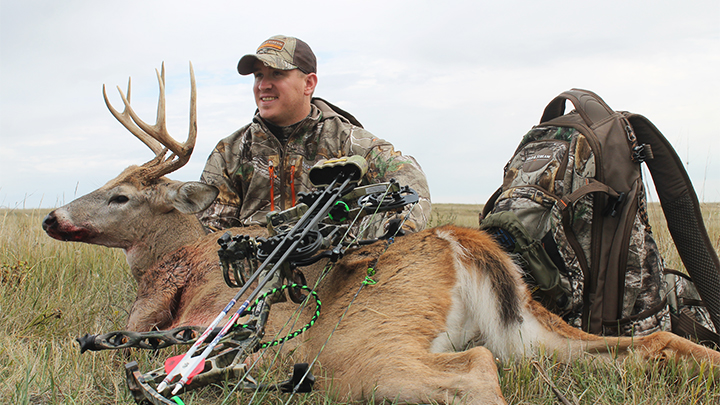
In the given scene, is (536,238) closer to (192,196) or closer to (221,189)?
(192,196)

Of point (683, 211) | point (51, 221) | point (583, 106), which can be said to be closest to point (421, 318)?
point (583, 106)

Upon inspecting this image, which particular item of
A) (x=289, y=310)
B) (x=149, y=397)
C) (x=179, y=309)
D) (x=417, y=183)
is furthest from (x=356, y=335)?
(x=417, y=183)

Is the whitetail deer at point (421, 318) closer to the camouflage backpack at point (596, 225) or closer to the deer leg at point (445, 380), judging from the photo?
the deer leg at point (445, 380)

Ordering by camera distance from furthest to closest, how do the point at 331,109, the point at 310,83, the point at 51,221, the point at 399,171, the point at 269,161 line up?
the point at 331,109
the point at 310,83
the point at 269,161
the point at 399,171
the point at 51,221

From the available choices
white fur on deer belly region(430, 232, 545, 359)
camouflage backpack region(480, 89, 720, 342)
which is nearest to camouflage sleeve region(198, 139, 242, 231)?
camouflage backpack region(480, 89, 720, 342)

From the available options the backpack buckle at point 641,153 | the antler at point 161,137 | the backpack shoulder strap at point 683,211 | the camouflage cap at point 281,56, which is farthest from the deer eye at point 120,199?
the backpack shoulder strap at point 683,211

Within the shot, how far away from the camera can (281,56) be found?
4.93 meters

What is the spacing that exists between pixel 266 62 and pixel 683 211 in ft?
12.2

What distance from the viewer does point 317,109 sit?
5.41m

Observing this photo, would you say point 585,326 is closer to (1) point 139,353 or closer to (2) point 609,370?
(2) point 609,370

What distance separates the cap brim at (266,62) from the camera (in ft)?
15.7

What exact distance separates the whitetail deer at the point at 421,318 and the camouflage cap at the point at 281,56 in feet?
6.02

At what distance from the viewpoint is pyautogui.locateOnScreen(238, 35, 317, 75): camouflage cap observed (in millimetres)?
4852

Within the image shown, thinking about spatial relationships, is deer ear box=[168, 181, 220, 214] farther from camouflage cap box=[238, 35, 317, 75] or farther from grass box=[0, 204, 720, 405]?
camouflage cap box=[238, 35, 317, 75]
